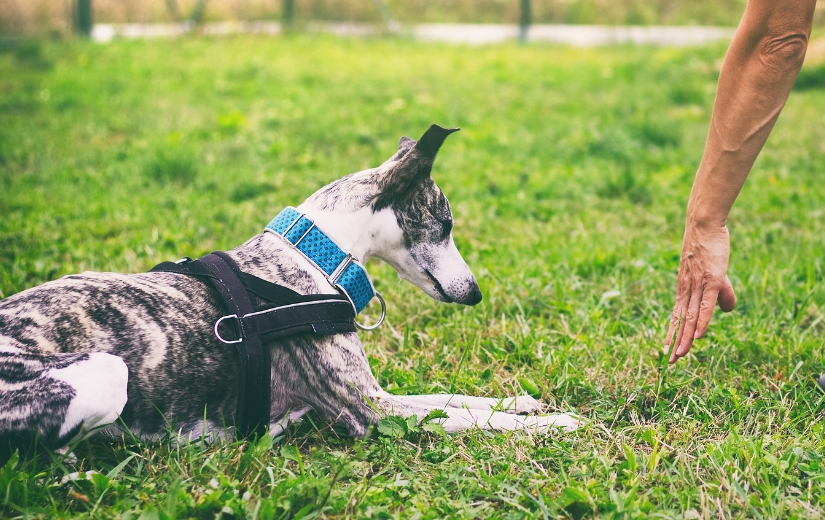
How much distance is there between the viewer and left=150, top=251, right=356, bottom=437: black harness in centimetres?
242

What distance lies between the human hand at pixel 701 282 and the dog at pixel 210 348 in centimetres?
57

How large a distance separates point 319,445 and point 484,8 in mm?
14962

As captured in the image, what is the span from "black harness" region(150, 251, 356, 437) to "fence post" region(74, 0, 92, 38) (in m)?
11.6

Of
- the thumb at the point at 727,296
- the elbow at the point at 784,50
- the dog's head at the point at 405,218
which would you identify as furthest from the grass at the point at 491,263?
the elbow at the point at 784,50

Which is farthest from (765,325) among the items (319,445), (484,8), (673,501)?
(484,8)

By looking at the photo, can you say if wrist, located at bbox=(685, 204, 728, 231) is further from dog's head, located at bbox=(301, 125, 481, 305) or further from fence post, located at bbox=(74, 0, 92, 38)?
fence post, located at bbox=(74, 0, 92, 38)

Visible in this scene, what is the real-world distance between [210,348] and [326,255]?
52 cm

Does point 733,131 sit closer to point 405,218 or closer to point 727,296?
point 727,296

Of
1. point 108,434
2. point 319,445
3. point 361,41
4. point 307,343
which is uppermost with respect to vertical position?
point 361,41

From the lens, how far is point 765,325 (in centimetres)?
333

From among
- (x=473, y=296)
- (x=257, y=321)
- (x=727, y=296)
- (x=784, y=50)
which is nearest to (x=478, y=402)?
(x=473, y=296)

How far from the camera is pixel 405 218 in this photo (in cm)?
273

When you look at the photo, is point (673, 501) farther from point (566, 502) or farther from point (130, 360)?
point (130, 360)

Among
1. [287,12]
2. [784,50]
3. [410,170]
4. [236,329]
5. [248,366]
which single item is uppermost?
[287,12]
